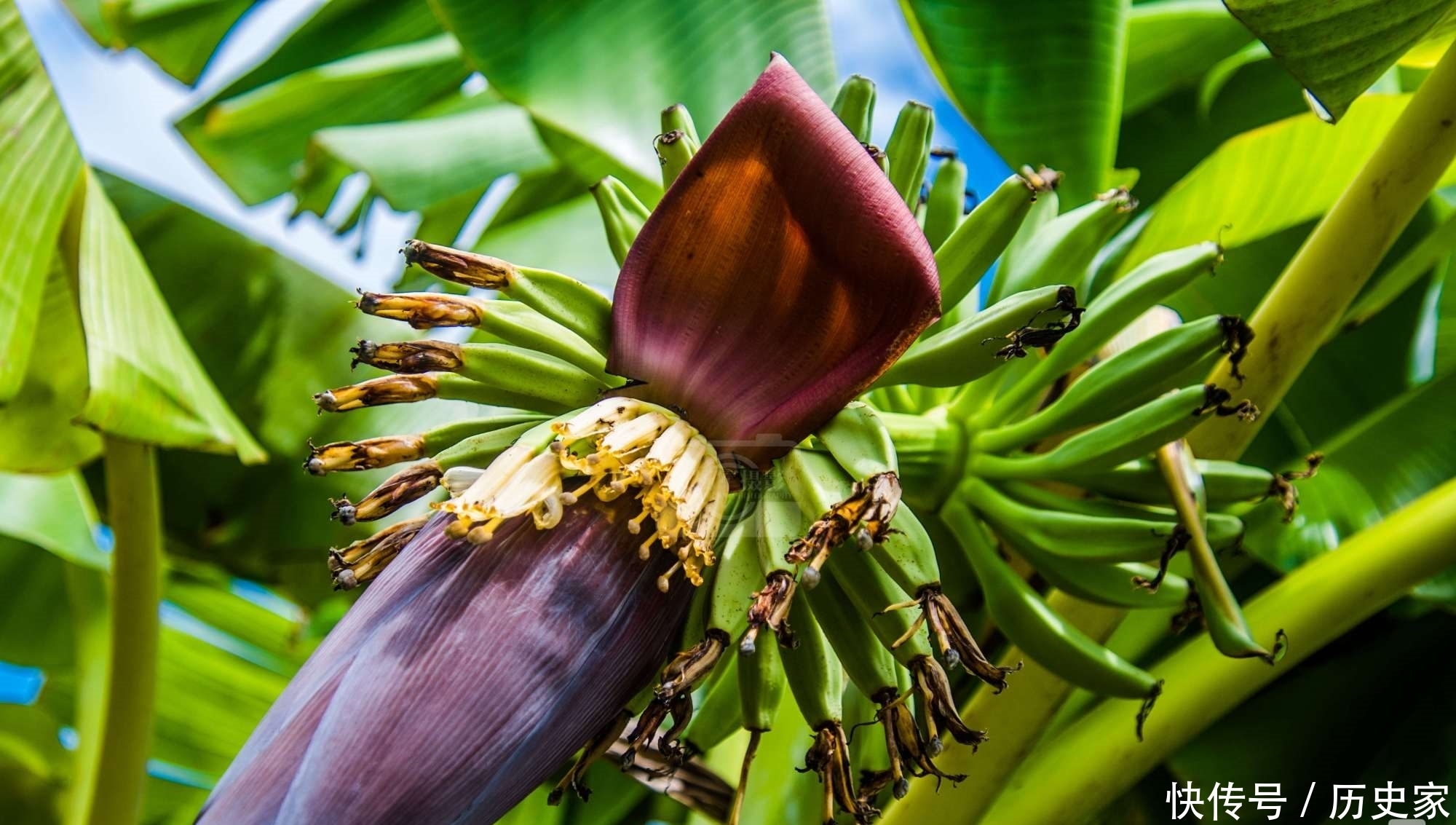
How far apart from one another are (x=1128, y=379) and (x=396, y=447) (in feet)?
1.28

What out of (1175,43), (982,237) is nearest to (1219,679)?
(982,237)

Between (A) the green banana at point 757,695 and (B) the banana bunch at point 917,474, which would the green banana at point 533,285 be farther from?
(A) the green banana at point 757,695

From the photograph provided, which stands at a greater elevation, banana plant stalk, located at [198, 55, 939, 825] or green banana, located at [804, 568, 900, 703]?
banana plant stalk, located at [198, 55, 939, 825]

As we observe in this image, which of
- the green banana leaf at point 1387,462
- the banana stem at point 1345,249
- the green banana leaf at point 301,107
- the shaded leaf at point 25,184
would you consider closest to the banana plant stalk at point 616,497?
the banana stem at point 1345,249

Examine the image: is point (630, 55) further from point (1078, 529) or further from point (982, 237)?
point (1078, 529)

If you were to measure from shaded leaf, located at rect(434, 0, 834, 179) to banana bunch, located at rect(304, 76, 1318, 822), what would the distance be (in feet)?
0.74

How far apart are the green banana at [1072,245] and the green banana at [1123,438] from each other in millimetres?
94

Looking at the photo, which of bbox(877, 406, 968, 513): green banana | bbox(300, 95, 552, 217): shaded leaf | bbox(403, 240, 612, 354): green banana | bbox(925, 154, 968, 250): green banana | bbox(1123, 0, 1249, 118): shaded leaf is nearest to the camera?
bbox(403, 240, 612, 354): green banana

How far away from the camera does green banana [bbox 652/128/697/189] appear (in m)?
0.55

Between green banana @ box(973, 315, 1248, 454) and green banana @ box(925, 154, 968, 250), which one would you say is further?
green banana @ box(925, 154, 968, 250)

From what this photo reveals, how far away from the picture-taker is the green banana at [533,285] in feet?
1.55

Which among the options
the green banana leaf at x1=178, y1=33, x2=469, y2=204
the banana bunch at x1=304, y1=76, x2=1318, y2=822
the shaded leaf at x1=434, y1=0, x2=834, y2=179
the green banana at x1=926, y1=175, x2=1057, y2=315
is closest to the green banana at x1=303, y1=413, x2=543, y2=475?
→ the banana bunch at x1=304, y1=76, x2=1318, y2=822

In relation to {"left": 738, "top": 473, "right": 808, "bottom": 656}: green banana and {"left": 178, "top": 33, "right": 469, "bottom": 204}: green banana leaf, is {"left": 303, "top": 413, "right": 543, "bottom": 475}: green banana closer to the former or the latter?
{"left": 738, "top": 473, "right": 808, "bottom": 656}: green banana

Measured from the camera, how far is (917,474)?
0.58 metres
